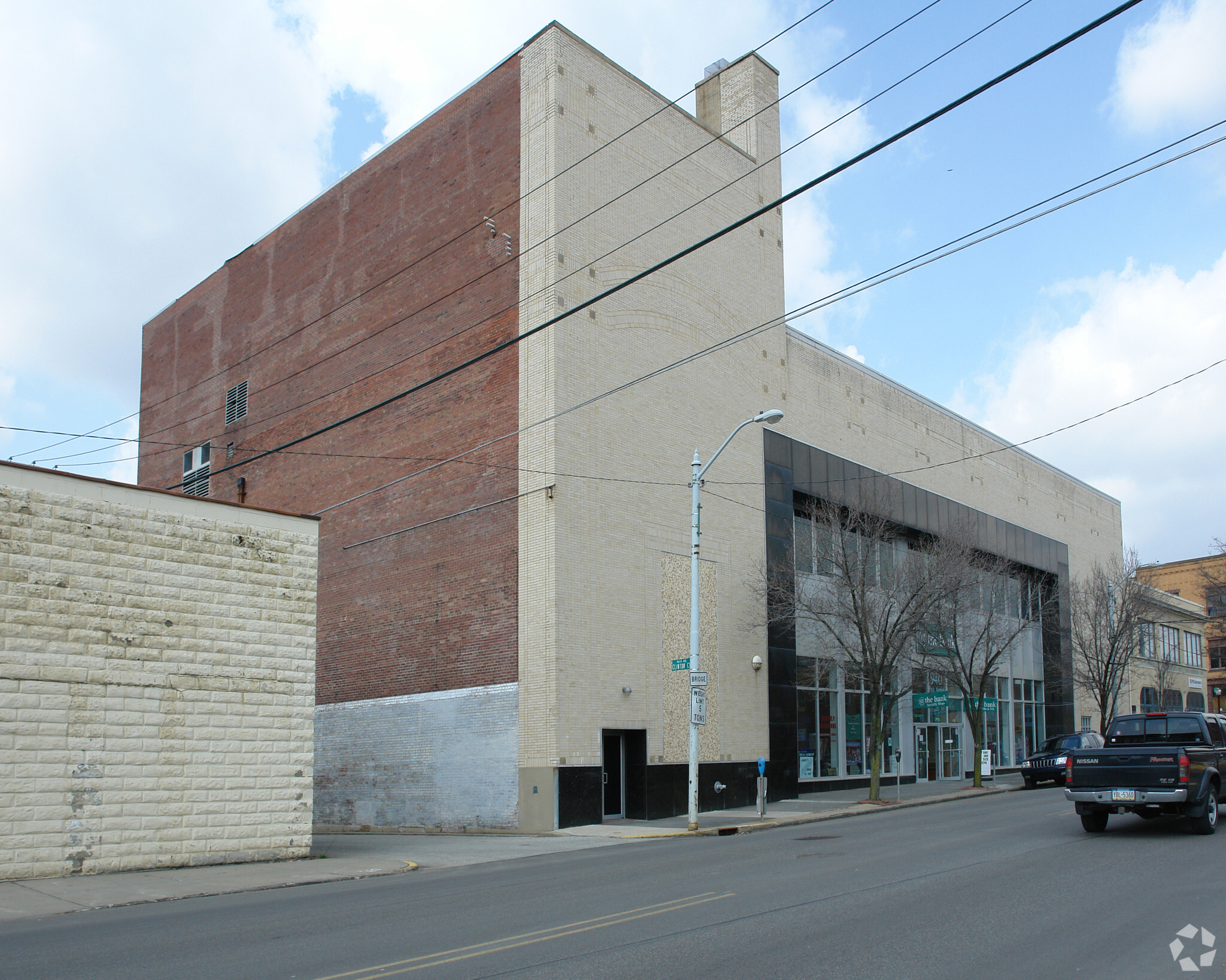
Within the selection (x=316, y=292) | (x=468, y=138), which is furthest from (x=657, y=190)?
(x=316, y=292)

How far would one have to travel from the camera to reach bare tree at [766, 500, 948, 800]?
2834 cm

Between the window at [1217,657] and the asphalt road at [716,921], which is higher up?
the window at [1217,657]

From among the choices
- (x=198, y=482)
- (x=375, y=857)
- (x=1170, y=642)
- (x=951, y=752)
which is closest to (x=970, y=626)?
(x=951, y=752)

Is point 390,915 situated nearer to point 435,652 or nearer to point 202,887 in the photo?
point 202,887

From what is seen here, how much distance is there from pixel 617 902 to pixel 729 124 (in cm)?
2712

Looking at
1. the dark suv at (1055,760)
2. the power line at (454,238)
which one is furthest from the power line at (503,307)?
the dark suv at (1055,760)

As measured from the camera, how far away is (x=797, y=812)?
2556cm

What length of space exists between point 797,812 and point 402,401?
14.8m

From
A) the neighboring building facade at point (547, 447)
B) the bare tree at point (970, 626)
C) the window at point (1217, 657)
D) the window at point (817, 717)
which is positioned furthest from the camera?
the window at point (1217, 657)

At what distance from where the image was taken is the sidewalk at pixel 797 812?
→ 22031 mm

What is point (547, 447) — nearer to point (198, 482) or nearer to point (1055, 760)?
point (198, 482)

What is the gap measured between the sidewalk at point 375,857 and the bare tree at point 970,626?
443 cm

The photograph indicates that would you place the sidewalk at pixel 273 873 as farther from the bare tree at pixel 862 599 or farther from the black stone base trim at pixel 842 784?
the black stone base trim at pixel 842 784

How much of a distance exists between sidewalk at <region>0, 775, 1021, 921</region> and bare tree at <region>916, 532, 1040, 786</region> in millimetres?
4432
